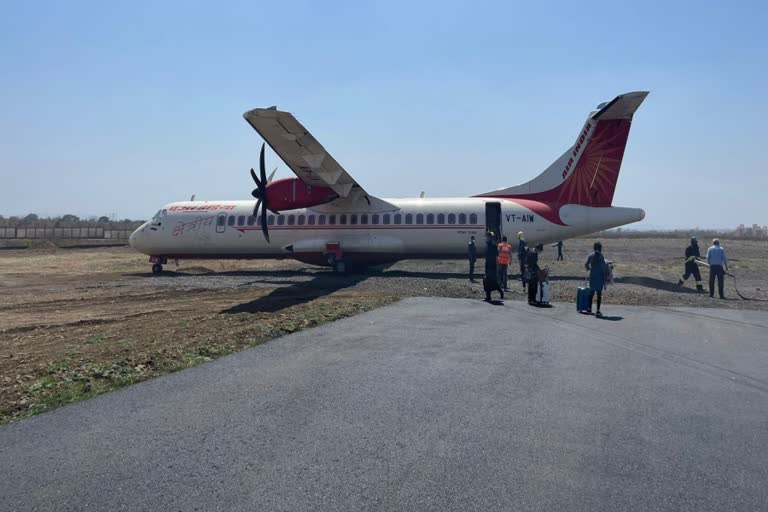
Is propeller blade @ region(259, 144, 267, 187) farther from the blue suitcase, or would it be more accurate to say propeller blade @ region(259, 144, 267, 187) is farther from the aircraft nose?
the blue suitcase

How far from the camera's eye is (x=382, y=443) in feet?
17.2

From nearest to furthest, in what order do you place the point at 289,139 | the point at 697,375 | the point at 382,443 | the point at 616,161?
the point at 382,443 → the point at 697,375 → the point at 289,139 → the point at 616,161

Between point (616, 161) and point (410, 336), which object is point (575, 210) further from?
point (410, 336)

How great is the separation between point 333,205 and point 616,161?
12131 mm

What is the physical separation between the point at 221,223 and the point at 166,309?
12575 millimetres

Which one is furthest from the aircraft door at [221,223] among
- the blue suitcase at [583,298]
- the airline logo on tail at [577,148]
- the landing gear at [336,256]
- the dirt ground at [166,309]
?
the blue suitcase at [583,298]

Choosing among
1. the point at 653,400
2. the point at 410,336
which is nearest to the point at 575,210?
the point at 410,336

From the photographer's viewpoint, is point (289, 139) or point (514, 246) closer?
point (289, 139)

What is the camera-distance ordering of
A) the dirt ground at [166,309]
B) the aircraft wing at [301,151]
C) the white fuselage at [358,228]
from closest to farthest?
the dirt ground at [166,309] → the aircraft wing at [301,151] → the white fuselage at [358,228]

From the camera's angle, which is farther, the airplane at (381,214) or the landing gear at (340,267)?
the landing gear at (340,267)

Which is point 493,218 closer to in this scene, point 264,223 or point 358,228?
point 358,228

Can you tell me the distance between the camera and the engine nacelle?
942 inches

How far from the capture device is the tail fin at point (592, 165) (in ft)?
72.7

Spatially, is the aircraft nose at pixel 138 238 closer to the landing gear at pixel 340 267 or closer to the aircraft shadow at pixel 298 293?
the aircraft shadow at pixel 298 293
